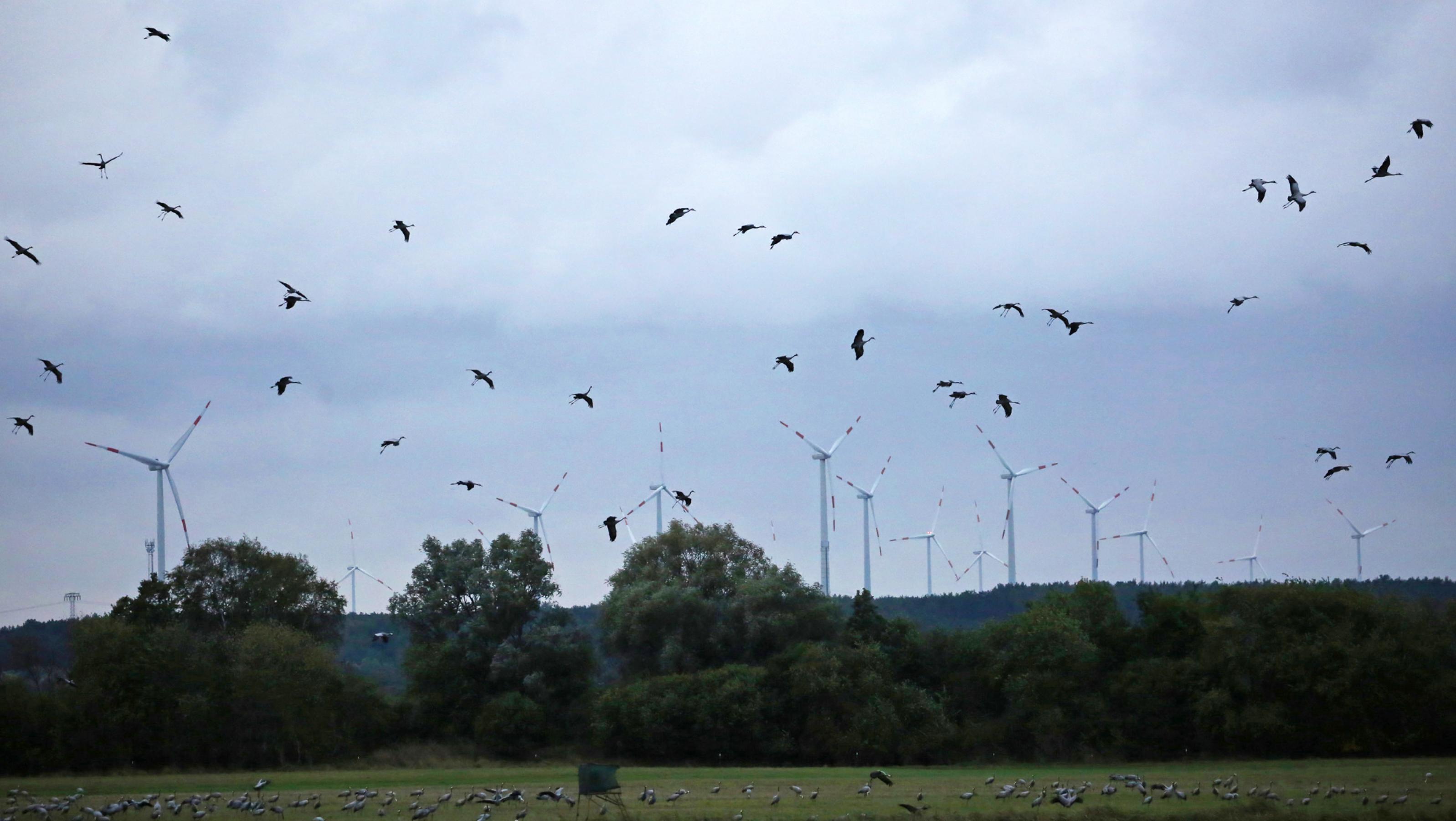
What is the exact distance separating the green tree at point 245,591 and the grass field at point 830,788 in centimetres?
2116

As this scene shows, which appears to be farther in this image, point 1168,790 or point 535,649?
point 535,649

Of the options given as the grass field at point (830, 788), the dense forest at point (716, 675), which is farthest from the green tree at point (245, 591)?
the grass field at point (830, 788)

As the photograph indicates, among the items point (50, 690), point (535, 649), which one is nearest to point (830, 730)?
point (535, 649)

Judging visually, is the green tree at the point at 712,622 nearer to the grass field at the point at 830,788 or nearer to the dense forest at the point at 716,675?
the dense forest at the point at 716,675

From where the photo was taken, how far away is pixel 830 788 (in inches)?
2921

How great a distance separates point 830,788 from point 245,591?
59893 mm

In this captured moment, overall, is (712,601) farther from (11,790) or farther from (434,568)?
(11,790)

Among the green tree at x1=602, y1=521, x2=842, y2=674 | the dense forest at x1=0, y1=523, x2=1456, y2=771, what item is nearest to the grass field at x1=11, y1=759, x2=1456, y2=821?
the dense forest at x1=0, y1=523, x2=1456, y2=771

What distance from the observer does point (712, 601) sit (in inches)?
4535

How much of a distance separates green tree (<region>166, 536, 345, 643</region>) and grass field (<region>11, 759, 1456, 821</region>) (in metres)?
21.2

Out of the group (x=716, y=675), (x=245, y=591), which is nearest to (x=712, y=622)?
(x=716, y=675)

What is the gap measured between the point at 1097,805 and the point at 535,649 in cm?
5779

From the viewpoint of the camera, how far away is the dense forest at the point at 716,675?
323ft

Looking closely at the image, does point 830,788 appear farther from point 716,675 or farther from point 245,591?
point 245,591
